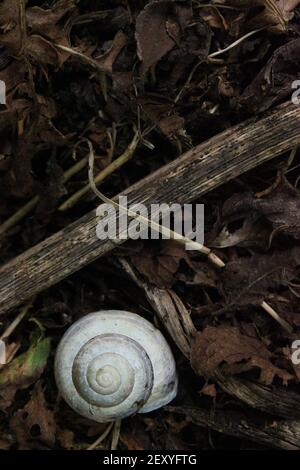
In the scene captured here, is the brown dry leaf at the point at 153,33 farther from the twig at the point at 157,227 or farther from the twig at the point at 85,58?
the twig at the point at 157,227

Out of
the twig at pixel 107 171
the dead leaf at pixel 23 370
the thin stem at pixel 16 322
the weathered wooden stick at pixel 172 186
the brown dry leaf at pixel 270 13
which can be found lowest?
the dead leaf at pixel 23 370

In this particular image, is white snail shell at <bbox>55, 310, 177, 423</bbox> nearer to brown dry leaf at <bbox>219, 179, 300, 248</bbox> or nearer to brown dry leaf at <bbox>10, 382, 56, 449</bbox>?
brown dry leaf at <bbox>10, 382, 56, 449</bbox>

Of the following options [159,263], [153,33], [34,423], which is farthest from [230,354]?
[153,33]

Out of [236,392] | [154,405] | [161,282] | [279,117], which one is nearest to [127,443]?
[154,405]

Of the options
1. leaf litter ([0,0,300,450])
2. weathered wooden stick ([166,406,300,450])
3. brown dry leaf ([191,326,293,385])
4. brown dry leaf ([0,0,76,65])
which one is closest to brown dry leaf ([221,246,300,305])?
leaf litter ([0,0,300,450])

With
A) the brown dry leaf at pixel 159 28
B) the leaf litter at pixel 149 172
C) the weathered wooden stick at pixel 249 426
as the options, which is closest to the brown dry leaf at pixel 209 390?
the leaf litter at pixel 149 172

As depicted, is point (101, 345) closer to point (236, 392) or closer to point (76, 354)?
point (76, 354)
